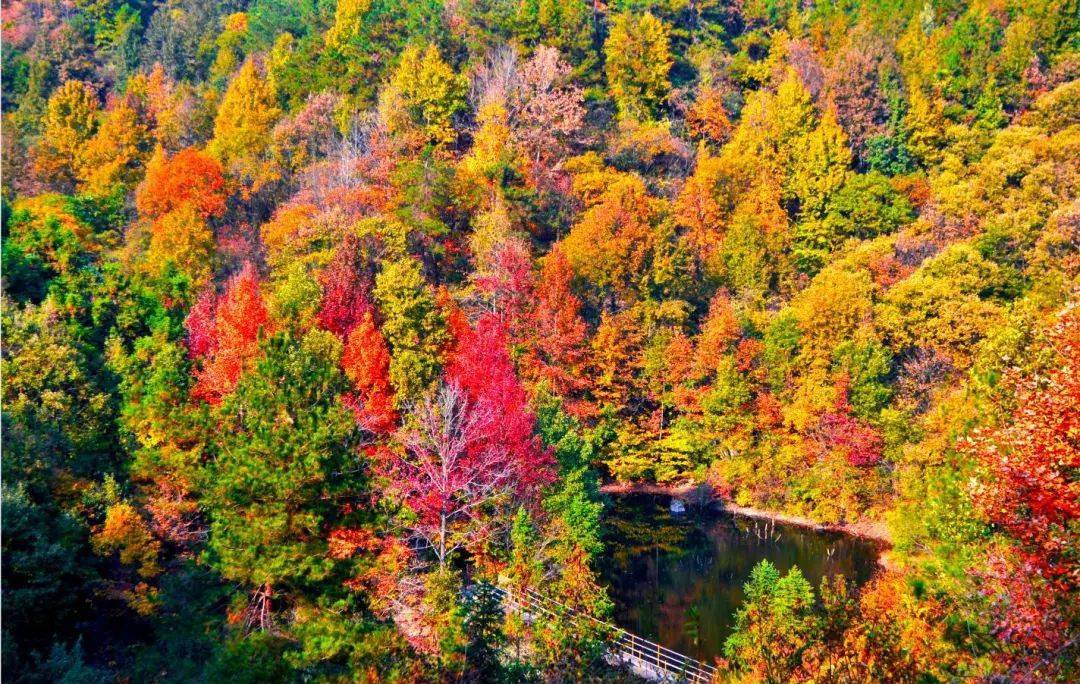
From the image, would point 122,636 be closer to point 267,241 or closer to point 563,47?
point 267,241

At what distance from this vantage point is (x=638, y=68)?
68438 millimetres

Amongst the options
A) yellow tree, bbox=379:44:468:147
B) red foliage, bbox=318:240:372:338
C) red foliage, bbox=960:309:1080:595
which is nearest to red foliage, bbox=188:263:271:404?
red foliage, bbox=318:240:372:338

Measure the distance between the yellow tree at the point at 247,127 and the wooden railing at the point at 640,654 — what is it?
3929cm

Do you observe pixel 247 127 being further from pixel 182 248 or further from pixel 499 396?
pixel 499 396

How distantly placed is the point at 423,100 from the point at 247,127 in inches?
540

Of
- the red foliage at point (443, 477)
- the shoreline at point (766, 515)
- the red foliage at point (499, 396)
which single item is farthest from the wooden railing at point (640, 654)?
the shoreline at point (766, 515)

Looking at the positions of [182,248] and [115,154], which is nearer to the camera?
[182,248]

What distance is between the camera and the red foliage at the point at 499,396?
3369cm

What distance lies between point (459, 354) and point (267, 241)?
1552 centimetres

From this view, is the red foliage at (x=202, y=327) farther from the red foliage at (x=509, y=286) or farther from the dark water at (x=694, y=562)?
the dark water at (x=694, y=562)

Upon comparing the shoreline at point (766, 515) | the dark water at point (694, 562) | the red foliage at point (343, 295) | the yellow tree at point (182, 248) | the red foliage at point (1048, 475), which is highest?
the yellow tree at point (182, 248)

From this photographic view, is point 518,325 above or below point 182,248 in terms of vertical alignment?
below

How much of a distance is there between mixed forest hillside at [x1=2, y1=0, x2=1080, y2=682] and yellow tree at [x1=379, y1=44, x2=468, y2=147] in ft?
1.04

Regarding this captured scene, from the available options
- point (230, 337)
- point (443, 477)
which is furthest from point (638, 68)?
point (443, 477)
